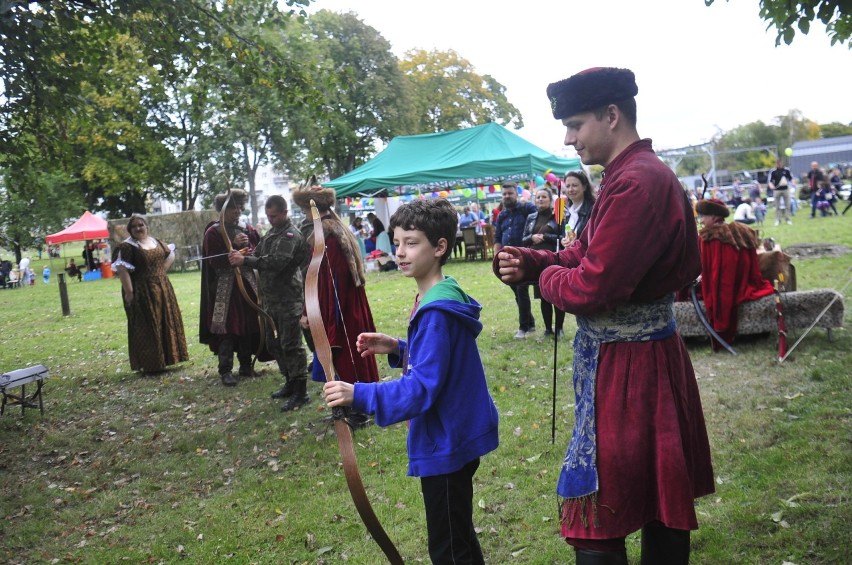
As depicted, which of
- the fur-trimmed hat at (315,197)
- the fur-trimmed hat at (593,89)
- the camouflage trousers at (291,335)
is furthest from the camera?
the camouflage trousers at (291,335)

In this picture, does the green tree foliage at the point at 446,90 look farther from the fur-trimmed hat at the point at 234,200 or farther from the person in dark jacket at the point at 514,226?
the fur-trimmed hat at the point at 234,200

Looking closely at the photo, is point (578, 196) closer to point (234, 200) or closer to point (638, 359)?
point (234, 200)

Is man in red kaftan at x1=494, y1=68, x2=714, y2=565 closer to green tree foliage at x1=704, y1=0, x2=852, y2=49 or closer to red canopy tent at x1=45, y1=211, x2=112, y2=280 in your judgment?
green tree foliage at x1=704, y1=0, x2=852, y2=49

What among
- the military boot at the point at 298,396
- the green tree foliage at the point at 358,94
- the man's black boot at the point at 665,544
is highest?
the green tree foliage at the point at 358,94

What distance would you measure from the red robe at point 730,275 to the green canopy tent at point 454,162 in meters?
9.54

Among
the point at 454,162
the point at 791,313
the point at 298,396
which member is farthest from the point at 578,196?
the point at 454,162

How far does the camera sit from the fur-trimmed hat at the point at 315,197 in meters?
5.30

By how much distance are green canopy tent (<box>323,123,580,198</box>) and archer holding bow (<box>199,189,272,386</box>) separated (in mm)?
10346

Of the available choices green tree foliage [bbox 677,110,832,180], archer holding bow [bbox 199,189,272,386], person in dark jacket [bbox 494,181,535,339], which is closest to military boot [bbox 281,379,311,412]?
archer holding bow [bbox 199,189,272,386]

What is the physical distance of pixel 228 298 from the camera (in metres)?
7.56

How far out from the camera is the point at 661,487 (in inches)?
82.2

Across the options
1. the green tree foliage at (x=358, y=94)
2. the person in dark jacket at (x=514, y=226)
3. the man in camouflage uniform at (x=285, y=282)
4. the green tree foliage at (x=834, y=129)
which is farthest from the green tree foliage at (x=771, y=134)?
the man in camouflage uniform at (x=285, y=282)

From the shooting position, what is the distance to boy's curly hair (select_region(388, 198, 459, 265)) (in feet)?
8.75

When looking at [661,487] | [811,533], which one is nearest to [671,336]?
[661,487]
